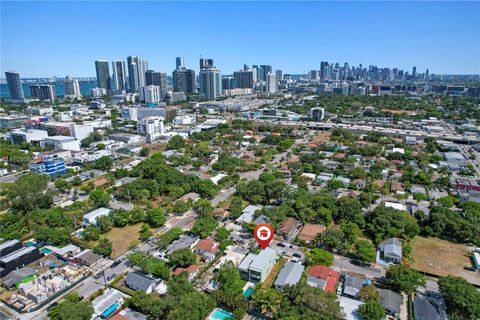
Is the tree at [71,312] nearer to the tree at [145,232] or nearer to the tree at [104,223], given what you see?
the tree at [145,232]

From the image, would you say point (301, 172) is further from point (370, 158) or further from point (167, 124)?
point (167, 124)

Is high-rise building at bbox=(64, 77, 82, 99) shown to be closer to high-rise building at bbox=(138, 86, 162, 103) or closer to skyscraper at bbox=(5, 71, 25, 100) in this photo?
skyscraper at bbox=(5, 71, 25, 100)

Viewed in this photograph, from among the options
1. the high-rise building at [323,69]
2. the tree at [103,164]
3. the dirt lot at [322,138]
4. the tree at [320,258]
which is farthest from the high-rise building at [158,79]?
the high-rise building at [323,69]

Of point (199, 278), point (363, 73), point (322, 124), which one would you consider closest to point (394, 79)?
point (363, 73)

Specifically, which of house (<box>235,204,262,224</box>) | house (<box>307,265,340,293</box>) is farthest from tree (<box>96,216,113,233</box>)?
house (<box>307,265,340,293</box>)

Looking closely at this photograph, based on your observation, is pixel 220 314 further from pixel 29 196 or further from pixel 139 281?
pixel 29 196

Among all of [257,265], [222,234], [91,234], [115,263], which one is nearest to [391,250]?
[257,265]
